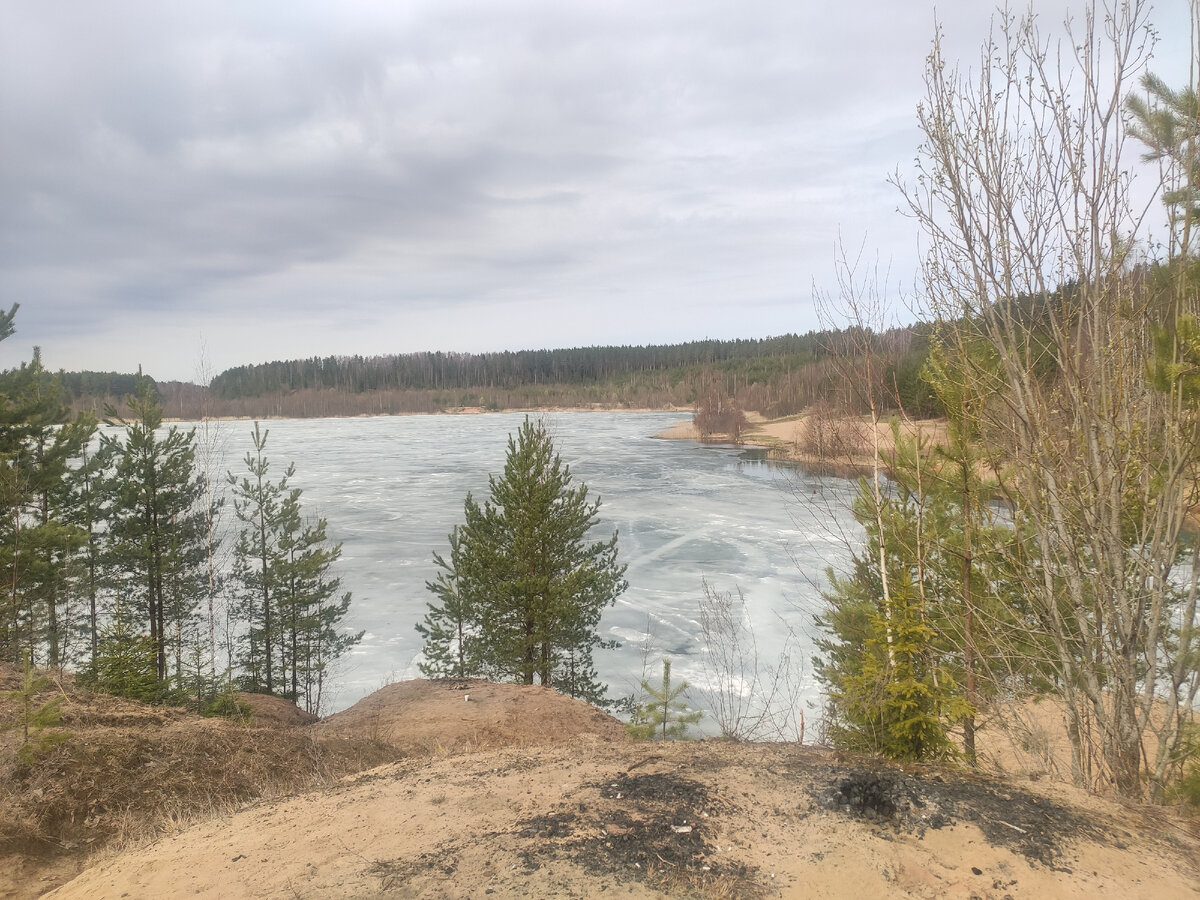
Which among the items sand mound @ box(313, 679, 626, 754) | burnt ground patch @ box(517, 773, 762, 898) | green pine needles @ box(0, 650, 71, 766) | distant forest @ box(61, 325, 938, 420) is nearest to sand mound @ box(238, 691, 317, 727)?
sand mound @ box(313, 679, 626, 754)

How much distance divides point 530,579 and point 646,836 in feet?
32.6

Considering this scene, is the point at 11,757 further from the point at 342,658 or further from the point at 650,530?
the point at 650,530

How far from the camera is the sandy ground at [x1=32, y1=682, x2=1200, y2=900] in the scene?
3729mm

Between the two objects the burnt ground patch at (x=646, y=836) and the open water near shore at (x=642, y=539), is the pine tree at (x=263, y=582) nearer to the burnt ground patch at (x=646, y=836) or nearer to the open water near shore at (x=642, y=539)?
the open water near shore at (x=642, y=539)

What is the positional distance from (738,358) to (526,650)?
11292 cm

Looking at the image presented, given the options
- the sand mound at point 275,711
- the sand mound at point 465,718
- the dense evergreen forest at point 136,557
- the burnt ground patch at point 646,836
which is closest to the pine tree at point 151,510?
the dense evergreen forest at point 136,557

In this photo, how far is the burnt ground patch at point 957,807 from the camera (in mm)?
4020

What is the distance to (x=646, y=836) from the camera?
4.20 m

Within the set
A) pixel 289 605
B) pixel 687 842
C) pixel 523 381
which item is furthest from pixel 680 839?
pixel 523 381

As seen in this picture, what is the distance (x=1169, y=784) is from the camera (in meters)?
5.05

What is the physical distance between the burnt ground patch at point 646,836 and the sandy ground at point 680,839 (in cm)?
1

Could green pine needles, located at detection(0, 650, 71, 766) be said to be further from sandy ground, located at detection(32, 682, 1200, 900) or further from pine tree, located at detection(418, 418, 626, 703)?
pine tree, located at detection(418, 418, 626, 703)

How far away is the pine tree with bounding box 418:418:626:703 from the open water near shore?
106 centimetres

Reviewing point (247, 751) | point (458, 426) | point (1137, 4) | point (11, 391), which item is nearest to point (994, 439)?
point (1137, 4)
